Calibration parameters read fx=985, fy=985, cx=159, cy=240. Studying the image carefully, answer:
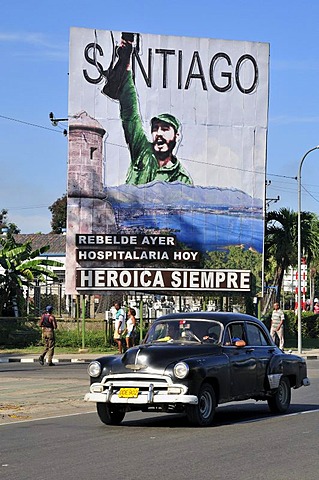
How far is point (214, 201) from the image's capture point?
4159 centimetres

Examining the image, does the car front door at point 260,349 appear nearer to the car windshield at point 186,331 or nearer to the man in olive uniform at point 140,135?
the car windshield at point 186,331

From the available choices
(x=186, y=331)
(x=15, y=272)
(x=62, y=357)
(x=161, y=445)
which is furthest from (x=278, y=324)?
(x=161, y=445)

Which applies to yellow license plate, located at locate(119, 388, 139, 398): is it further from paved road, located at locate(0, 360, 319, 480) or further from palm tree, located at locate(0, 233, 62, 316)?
palm tree, located at locate(0, 233, 62, 316)

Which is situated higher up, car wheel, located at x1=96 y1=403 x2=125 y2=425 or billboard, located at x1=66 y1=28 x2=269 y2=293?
billboard, located at x1=66 y1=28 x2=269 y2=293

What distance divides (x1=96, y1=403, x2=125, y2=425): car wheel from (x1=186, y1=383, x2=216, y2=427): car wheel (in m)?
1.17

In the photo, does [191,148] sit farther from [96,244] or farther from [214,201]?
[96,244]

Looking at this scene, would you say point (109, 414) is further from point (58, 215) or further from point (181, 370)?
point (58, 215)

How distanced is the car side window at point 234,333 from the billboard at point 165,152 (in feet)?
82.4

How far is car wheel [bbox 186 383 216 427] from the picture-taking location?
13719mm

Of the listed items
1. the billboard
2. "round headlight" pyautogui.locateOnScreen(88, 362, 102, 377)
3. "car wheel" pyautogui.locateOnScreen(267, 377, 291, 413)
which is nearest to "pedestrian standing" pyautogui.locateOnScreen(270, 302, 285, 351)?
the billboard

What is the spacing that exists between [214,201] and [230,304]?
18.7 ft

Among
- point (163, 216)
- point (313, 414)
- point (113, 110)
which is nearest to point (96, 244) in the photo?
point (163, 216)

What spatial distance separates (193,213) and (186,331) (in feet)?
87.4

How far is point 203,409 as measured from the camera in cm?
1396
